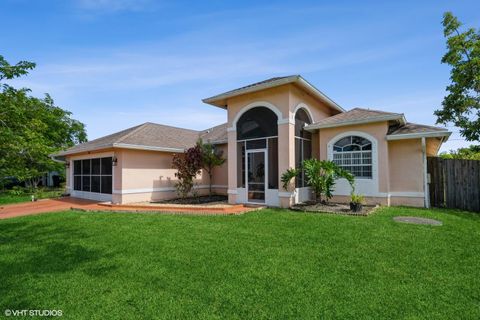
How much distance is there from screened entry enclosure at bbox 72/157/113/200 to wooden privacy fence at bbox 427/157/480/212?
52.5 feet

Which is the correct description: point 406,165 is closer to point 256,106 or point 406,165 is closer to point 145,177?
point 256,106

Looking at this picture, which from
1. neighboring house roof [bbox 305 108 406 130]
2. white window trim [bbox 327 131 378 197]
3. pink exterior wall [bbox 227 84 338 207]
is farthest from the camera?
pink exterior wall [bbox 227 84 338 207]

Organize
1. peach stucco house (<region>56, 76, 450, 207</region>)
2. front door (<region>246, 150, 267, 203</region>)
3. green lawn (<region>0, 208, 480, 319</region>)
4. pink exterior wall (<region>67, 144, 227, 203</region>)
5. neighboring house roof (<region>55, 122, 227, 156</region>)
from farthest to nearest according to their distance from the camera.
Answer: neighboring house roof (<region>55, 122, 227, 156</region>), pink exterior wall (<region>67, 144, 227, 203</region>), front door (<region>246, 150, 267, 203</region>), peach stucco house (<region>56, 76, 450, 207</region>), green lawn (<region>0, 208, 480, 319</region>)

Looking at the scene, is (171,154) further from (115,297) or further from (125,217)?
(115,297)

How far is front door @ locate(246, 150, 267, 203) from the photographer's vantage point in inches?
457

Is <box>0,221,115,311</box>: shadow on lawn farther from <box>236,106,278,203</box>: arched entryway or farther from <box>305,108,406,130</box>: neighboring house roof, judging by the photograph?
<box>305,108,406,130</box>: neighboring house roof

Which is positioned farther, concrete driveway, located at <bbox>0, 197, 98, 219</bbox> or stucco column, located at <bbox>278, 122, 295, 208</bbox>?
concrete driveway, located at <bbox>0, 197, 98, 219</bbox>

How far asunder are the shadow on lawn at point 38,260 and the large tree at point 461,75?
53.5ft

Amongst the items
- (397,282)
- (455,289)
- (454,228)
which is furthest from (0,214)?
(454,228)

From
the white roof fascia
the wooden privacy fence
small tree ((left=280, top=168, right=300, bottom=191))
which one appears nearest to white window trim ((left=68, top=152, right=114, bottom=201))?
small tree ((left=280, top=168, right=300, bottom=191))

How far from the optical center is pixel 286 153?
10594 mm

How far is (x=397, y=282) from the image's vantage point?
378 centimetres

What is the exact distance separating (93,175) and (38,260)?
11690 mm

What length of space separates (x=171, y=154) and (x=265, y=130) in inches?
269
